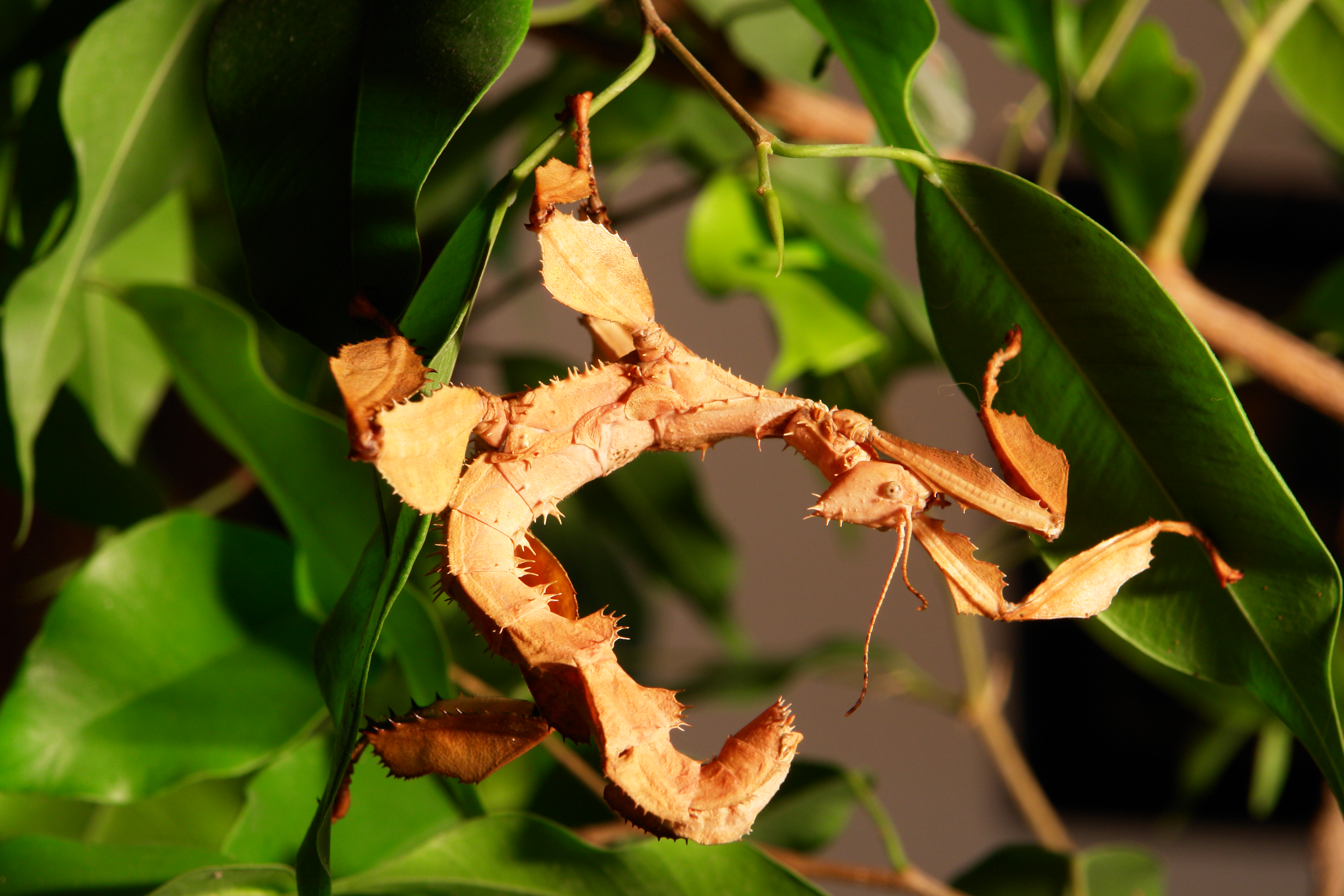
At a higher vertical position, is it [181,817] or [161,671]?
[161,671]

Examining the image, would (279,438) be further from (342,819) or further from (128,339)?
(128,339)

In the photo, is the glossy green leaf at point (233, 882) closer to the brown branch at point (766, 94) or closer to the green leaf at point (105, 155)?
the green leaf at point (105, 155)

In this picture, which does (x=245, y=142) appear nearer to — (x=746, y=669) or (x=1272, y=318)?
(x=746, y=669)

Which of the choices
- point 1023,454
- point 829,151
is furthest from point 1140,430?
point 829,151

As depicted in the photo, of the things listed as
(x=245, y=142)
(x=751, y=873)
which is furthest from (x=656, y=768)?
(x=245, y=142)

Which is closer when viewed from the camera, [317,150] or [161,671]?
[317,150]

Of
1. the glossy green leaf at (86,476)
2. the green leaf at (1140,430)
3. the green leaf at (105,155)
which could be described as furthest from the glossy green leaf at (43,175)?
the green leaf at (1140,430)

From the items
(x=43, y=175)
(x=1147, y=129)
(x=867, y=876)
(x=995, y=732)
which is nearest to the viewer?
(x=43, y=175)
